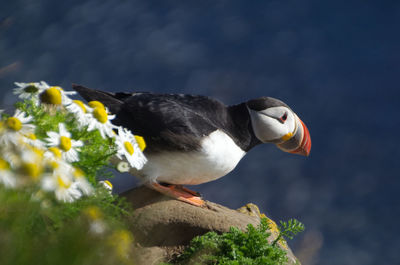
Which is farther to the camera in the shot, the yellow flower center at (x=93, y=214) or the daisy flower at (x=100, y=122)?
the daisy flower at (x=100, y=122)

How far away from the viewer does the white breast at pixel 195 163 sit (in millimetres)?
3246

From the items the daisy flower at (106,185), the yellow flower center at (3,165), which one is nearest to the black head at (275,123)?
the daisy flower at (106,185)

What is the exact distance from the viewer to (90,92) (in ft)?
11.4

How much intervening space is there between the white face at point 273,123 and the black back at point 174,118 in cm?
6

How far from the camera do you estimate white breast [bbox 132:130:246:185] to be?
10.6ft

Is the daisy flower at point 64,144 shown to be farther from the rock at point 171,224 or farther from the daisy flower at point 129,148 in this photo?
the rock at point 171,224

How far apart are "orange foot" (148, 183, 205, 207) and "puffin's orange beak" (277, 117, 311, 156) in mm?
849

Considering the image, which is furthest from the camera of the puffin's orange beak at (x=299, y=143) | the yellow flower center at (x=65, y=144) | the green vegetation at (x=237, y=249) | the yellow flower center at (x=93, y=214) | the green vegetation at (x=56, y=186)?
the puffin's orange beak at (x=299, y=143)

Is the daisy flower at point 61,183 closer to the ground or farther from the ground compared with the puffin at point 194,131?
farther from the ground

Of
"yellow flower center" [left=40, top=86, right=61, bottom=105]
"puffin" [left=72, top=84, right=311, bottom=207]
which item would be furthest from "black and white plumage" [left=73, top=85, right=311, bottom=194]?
"yellow flower center" [left=40, top=86, right=61, bottom=105]

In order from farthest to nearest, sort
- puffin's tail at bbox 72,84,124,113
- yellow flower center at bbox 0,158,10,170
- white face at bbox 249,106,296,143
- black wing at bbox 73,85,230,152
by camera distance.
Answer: white face at bbox 249,106,296,143, puffin's tail at bbox 72,84,124,113, black wing at bbox 73,85,230,152, yellow flower center at bbox 0,158,10,170

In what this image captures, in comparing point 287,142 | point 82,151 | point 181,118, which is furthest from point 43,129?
point 287,142

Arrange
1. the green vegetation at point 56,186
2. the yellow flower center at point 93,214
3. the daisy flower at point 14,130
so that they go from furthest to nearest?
the daisy flower at point 14,130 < the yellow flower center at point 93,214 < the green vegetation at point 56,186

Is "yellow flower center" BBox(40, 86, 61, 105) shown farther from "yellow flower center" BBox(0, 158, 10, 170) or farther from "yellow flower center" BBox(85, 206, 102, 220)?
"yellow flower center" BBox(85, 206, 102, 220)
